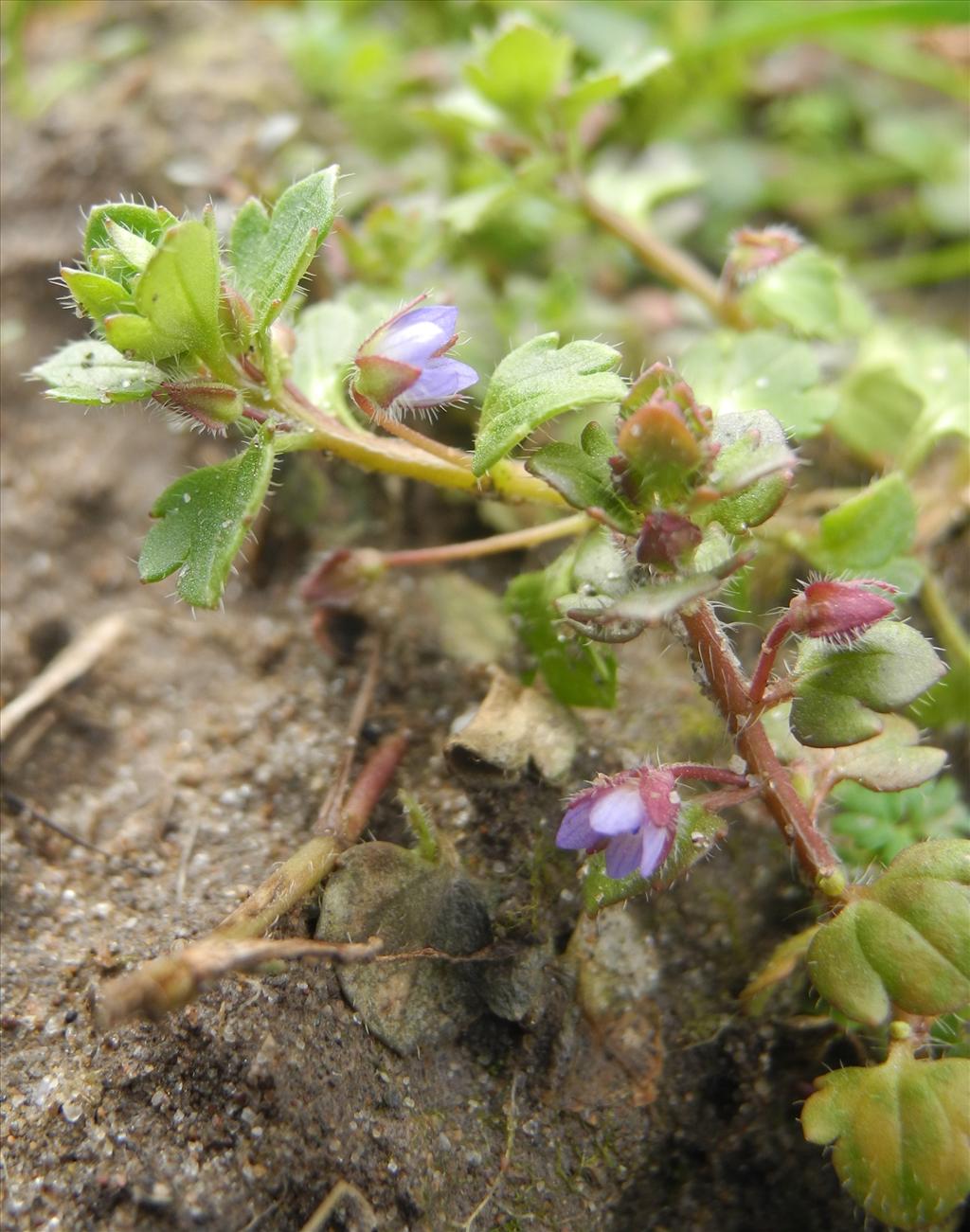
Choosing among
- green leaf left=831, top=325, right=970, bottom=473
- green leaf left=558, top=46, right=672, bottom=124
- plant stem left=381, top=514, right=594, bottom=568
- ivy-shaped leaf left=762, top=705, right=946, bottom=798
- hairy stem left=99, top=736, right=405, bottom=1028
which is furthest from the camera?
green leaf left=558, top=46, right=672, bottom=124

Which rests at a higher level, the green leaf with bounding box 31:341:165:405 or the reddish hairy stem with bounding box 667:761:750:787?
the green leaf with bounding box 31:341:165:405

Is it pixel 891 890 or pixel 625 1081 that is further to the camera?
pixel 625 1081

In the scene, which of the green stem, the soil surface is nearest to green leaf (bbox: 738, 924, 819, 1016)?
the soil surface

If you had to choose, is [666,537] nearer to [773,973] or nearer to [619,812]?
[619,812]

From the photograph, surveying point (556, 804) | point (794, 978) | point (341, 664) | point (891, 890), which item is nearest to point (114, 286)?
point (341, 664)

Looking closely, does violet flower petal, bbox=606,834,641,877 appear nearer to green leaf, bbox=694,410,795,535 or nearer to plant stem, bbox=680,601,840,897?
plant stem, bbox=680,601,840,897

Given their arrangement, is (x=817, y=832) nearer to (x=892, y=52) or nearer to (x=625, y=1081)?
(x=625, y=1081)
